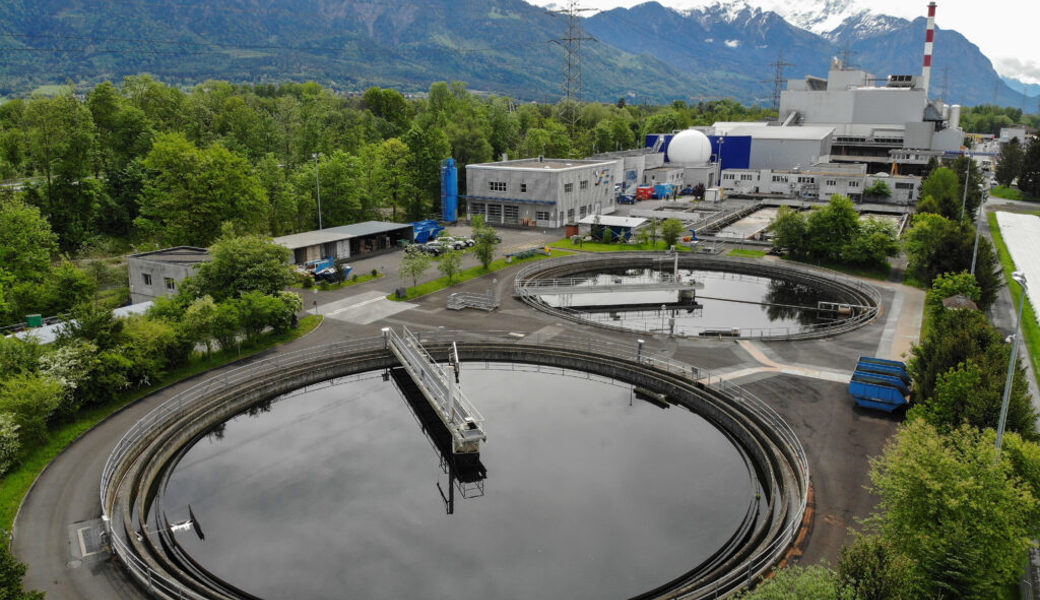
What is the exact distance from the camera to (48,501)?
2214 cm

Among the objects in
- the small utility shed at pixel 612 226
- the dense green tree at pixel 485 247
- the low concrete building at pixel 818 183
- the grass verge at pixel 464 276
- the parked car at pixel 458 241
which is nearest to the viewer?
the grass verge at pixel 464 276

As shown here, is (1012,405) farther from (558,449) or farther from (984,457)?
(558,449)

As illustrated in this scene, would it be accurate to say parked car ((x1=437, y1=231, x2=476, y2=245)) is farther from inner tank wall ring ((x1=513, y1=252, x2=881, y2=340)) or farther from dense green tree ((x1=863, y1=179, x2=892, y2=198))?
dense green tree ((x1=863, y1=179, x2=892, y2=198))

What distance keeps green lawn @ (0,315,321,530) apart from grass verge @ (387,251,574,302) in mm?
9194

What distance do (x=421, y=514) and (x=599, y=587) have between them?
22.0 feet

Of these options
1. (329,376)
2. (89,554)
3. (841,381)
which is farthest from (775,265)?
(89,554)

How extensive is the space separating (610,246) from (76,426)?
157ft

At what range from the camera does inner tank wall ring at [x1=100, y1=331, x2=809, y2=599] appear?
62.8ft

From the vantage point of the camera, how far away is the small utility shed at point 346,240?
53.8 meters

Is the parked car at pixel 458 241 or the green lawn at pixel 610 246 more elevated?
the parked car at pixel 458 241

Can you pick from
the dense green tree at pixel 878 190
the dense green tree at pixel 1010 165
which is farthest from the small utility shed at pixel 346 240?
the dense green tree at pixel 1010 165

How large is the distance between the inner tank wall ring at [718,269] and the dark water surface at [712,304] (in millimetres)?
696

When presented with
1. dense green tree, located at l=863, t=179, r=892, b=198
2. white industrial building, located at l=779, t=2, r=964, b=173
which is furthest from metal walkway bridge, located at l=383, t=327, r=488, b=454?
white industrial building, located at l=779, t=2, r=964, b=173

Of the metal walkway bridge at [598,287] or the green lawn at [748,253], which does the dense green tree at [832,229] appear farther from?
the metal walkway bridge at [598,287]
